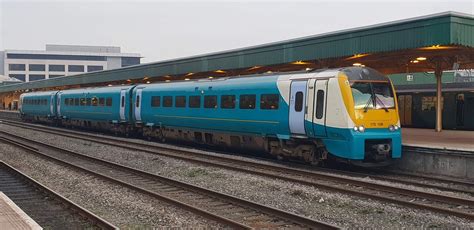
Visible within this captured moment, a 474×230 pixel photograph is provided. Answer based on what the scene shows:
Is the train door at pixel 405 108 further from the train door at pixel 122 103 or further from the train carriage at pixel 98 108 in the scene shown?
the train door at pixel 122 103

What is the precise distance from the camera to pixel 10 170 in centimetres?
1470

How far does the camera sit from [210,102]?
19141 millimetres

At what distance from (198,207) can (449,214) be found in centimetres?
459

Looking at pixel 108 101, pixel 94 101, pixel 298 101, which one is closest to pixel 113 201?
pixel 298 101

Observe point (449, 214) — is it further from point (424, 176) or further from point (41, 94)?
point (41, 94)

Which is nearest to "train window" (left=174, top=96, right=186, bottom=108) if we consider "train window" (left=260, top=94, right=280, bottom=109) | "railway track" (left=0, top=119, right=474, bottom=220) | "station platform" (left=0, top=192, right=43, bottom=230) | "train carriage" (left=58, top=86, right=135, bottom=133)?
"railway track" (left=0, top=119, right=474, bottom=220)

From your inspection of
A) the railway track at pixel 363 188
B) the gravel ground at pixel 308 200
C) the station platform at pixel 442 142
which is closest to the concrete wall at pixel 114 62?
the station platform at pixel 442 142

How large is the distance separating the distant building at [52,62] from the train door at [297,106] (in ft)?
391

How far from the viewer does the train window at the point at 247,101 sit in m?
16.6

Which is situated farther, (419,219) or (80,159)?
(80,159)

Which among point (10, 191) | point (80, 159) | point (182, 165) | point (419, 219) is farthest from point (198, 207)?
point (80, 159)

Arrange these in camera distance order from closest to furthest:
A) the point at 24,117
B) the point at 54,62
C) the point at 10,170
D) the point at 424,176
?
1. the point at 424,176
2. the point at 10,170
3. the point at 24,117
4. the point at 54,62

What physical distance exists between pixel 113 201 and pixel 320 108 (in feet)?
20.8

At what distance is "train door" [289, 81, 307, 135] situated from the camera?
568 inches
